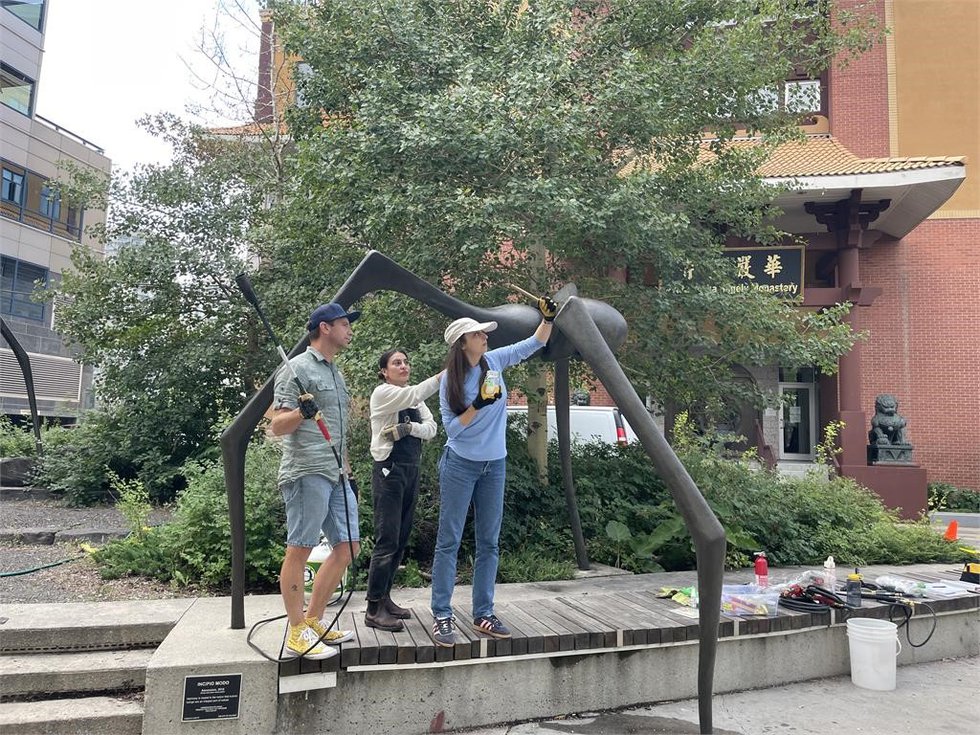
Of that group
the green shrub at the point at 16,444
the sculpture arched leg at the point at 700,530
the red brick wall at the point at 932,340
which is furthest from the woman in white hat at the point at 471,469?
the red brick wall at the point at 932,340

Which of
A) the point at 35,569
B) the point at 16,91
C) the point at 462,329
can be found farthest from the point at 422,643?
the point at 16,91

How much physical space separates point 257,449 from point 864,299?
1276 centimetres

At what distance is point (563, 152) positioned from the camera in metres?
6.34

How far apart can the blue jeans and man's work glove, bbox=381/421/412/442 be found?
0.26 m

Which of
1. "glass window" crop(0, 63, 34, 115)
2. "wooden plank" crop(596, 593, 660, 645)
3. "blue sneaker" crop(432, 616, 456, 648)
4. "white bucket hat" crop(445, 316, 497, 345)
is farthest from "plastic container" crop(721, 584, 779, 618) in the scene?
"glass window" crop(0, 63, 34, 115)

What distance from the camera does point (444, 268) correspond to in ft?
21.4

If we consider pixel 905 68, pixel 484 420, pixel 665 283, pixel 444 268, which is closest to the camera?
pixel 484 420

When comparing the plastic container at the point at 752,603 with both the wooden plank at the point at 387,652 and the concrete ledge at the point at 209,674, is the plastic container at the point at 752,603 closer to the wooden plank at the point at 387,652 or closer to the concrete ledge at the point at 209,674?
the wooden plank at the point at 387,652

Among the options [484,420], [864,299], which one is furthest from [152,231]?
[864,299]

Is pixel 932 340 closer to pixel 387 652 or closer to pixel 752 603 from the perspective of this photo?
pixel 752 603

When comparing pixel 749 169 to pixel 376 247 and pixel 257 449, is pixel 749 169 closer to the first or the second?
pixel 376 247

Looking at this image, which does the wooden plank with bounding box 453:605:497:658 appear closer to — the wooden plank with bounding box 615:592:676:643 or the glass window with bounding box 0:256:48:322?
the wooden plank with bounding box 615:592:676:643

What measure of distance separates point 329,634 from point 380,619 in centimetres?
37

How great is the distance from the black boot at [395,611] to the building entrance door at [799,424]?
15299 mm
